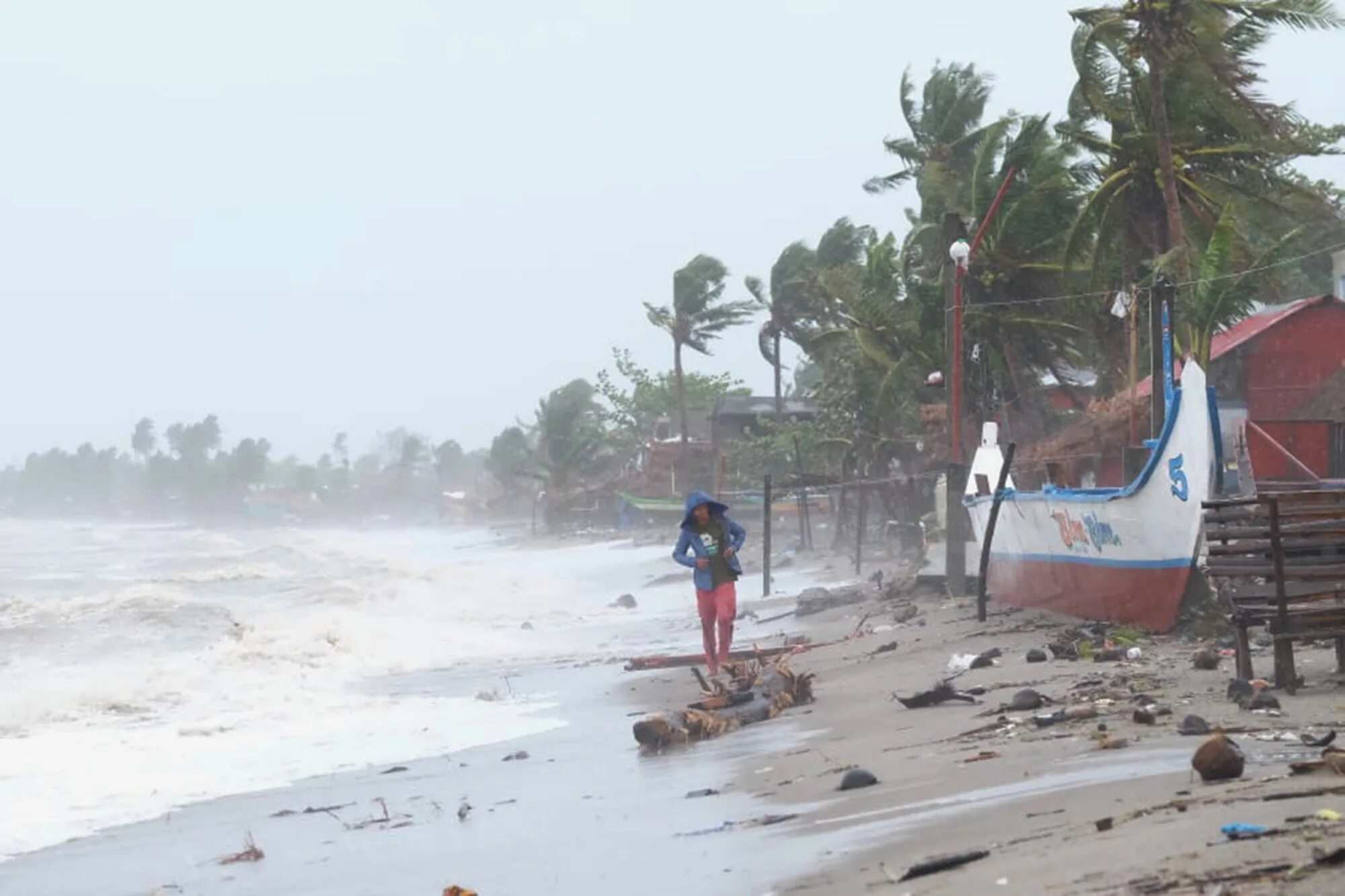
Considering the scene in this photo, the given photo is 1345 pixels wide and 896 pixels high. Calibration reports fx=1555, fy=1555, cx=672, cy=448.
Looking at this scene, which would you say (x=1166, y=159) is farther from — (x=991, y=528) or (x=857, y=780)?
(x=857, y=780)

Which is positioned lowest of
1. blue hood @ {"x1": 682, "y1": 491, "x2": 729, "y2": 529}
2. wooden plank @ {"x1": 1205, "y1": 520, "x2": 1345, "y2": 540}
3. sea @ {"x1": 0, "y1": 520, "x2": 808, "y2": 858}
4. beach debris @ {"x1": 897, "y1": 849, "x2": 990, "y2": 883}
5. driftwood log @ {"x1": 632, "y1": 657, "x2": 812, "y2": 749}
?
sea @ {"x1": 0, "y1": 520, "x2": 808, "y2": 858}

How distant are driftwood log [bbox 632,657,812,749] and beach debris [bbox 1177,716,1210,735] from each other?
3728mm

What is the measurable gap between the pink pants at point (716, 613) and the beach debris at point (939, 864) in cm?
754

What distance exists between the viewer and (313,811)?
879 cm

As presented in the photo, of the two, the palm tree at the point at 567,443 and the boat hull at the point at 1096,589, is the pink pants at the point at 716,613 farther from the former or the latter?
the palm tree at the point at 567,443

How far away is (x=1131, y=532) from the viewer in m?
12.5

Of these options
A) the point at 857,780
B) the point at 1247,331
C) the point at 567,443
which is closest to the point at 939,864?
the point at 857,780

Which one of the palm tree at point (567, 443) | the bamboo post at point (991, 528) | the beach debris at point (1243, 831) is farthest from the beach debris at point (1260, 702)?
the palm tree at point (567, 443)

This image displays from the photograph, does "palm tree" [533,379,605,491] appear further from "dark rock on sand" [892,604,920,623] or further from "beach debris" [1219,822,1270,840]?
"beach debris" [1219,822,1270,840]

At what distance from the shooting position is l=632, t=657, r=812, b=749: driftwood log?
32.4 ft

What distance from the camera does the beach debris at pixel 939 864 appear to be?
4.92m

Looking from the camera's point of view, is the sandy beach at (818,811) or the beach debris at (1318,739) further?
the beach debris at (1318,739)

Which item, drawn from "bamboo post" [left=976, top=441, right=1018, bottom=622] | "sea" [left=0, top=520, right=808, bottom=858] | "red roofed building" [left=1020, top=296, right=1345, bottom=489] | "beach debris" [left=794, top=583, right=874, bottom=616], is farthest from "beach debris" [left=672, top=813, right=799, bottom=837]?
"red roofed building" [left=1020, top=296, right=1345, bottom=489]

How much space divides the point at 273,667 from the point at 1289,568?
1407 centimetres
